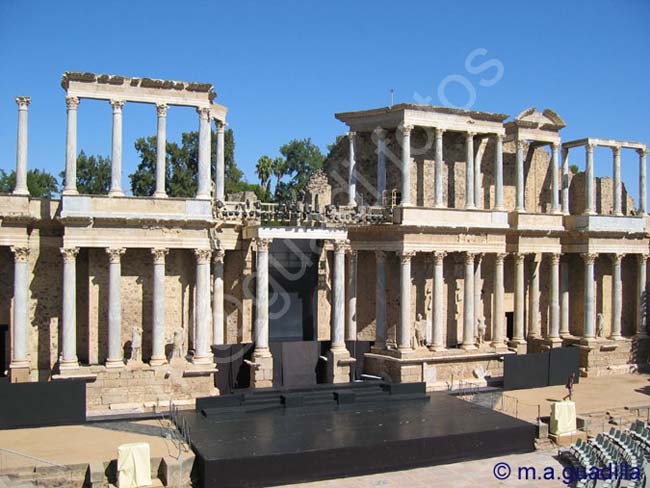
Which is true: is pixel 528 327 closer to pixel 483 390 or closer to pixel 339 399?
pixel 483 390

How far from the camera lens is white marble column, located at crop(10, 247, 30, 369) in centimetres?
2352

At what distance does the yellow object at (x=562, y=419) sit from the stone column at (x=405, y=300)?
7664 mm

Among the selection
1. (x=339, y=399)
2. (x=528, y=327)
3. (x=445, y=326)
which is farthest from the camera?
(x=528, y=327)

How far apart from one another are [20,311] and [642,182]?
2923cm

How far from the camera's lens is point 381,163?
3039 centimetres

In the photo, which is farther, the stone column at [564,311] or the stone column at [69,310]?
the stone column at [564,311]

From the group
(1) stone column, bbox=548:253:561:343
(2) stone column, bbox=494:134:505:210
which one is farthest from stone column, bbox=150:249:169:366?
(1) stone column, bbox=548:253:561:343

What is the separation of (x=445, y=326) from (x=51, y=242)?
1739cm

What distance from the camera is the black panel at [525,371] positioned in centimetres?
2844

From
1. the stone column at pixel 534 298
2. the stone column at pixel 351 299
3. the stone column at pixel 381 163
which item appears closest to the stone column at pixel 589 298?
the stone column at pixel 534 298

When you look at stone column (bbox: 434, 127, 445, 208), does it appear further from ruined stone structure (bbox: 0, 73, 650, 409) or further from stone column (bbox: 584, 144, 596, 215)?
stone column (bbox: 584, 144, 596, 215)

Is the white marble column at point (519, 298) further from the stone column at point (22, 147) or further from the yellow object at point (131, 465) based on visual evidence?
the stone column at point (22, 147)

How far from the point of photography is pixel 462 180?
108 feet

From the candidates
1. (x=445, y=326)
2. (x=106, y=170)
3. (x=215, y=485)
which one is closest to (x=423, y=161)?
(x=445, y=326)
